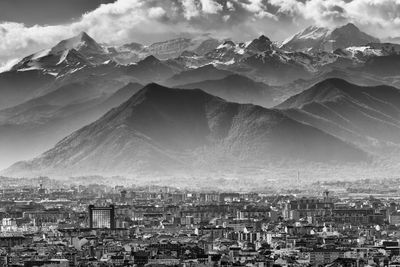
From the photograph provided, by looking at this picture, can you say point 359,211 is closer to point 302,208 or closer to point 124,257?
point 302,208

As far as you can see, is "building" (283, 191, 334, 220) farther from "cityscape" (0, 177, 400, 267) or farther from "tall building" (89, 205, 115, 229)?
"tall building" (89, 205, 115, 229)

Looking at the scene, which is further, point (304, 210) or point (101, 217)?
point (304, 210)

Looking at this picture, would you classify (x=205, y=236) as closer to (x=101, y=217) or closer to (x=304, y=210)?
(x=101, y=217)

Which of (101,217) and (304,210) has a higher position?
(304,210)

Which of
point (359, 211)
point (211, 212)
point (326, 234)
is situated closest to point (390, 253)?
point (326, 234)

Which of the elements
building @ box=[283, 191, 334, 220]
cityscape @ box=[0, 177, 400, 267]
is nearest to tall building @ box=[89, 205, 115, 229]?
cityscape @ box=[0, 177, 400, 267]

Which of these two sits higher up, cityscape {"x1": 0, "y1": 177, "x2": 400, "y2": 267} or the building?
the building

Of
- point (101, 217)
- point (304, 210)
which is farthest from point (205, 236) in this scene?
point (304, 210)

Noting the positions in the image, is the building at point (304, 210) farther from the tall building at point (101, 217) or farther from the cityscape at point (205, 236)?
the tall building at point (101, 217)
